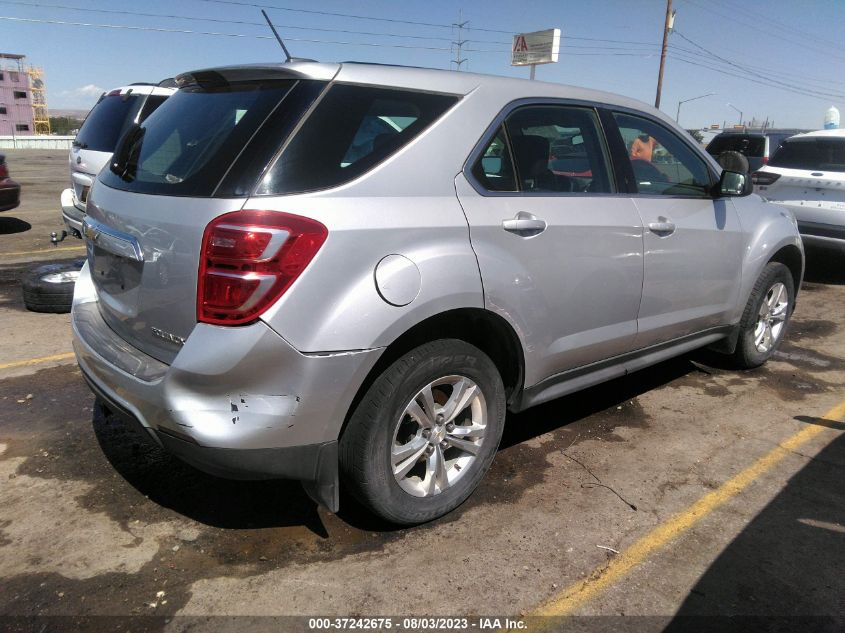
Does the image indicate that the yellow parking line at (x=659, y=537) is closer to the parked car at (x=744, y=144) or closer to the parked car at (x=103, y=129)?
the parked car at (x=103, y=129)

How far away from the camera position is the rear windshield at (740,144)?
1484 centimetres

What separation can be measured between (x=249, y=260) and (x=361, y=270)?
0.38 meters

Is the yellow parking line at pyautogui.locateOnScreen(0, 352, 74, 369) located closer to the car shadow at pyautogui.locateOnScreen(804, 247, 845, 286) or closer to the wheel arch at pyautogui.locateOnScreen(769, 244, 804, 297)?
Answer: the wheel arch at pyautogui.locateOnScreen(769, 244, 804, 297)

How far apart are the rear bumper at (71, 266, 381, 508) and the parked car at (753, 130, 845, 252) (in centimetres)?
681

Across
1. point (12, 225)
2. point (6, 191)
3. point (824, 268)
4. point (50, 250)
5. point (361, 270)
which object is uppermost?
point (361, 270)

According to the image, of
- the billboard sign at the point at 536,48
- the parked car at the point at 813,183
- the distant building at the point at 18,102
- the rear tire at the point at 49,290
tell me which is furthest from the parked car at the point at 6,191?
the distant building at the point at 18,102

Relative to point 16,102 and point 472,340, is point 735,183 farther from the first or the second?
point 16,102

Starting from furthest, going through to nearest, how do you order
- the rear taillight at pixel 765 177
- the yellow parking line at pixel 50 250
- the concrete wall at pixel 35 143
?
the concrete wall at pixel 35 143
the yellow parking line at pixel 50 250
the rear taillight at pixel 765 177

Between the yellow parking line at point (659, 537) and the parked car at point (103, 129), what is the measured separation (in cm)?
688

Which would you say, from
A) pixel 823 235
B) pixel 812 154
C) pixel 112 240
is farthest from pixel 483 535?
pixel 812 154

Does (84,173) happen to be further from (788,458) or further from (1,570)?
(788,458)

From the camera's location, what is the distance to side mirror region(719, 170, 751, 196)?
394 cm

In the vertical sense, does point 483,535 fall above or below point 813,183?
below

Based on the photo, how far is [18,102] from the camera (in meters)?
79.2
